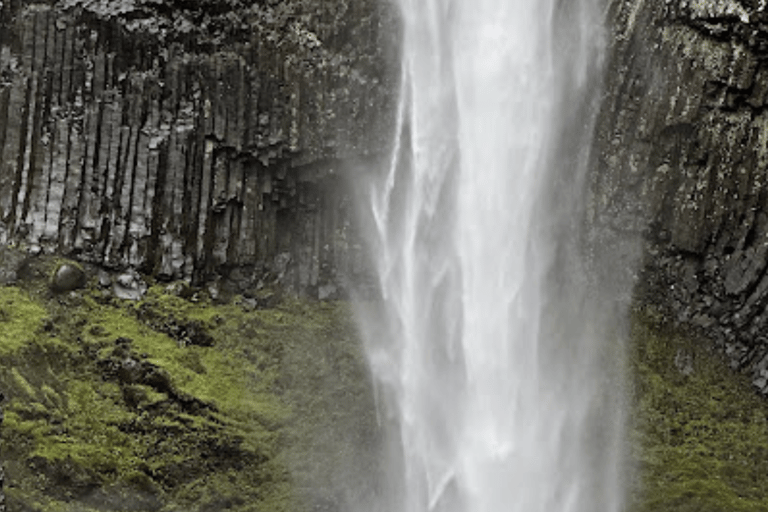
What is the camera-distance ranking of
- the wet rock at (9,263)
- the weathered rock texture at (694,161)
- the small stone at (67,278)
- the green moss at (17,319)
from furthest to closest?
1. the weathered rock texture at (694,161)
2. the small stone at (67,278)
3. the wet rock at (9,263)
4. the green moss at (17,319)

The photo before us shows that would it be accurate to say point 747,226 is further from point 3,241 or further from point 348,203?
point 3,241

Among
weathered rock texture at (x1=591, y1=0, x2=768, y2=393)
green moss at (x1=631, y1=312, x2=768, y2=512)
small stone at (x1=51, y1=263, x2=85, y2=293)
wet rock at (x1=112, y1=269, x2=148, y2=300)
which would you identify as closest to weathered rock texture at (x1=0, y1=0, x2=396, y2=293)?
wet rock at (x1=112, y1=269, x2=148, y2=300)

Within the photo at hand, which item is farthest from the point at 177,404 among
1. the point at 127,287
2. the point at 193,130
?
the point at 193,130

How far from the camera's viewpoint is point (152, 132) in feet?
76.1

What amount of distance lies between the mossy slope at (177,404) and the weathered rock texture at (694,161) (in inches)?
241

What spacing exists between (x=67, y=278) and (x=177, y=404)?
10.1ft

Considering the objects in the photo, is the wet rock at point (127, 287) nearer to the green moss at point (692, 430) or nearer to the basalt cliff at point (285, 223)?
the basalt cliff at point (285, 223)

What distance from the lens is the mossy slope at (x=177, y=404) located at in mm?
20016

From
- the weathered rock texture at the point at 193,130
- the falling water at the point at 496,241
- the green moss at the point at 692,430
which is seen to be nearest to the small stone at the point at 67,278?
the weathered rock texture at the point at 193,130

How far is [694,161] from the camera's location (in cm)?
2345

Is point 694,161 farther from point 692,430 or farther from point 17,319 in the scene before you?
point 17,319

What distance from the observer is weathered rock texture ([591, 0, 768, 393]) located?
75.1 feet

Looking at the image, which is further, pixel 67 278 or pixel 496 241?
pixel 496 241

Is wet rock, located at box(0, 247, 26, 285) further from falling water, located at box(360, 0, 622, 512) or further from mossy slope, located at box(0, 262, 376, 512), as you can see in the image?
falling water, located at box(360, 0, 622, 512)
